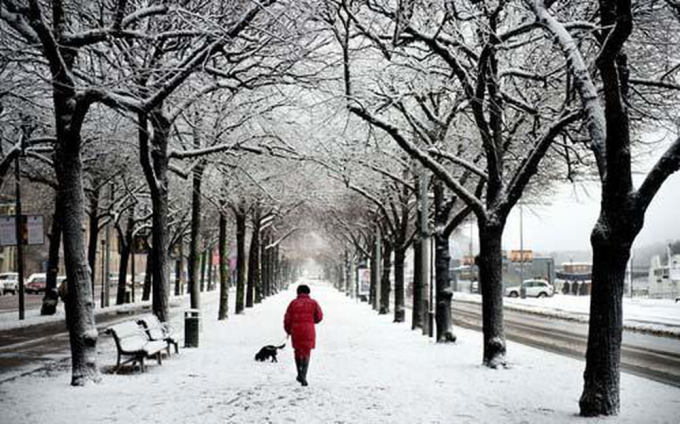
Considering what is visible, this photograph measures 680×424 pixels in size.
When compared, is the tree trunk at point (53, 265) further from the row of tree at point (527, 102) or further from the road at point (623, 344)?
the road at point (623, 344)

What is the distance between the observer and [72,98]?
11789 mm

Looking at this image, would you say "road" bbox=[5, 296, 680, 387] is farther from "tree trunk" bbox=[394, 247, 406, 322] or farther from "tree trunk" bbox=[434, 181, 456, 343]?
"tree trunk" bbox=[434, 181, 456, 343]

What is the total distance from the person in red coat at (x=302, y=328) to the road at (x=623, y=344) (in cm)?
641

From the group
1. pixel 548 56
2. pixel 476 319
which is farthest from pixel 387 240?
pixel 548 56

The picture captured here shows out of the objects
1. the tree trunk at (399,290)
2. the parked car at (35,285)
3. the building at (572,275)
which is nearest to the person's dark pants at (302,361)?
the tree trunk at (399,290)

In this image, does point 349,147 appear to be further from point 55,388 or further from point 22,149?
point 55,388

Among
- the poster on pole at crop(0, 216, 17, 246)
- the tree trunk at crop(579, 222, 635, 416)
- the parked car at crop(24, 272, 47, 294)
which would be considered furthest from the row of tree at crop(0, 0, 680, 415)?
the parked car at crop(24, 272, 47, 294)

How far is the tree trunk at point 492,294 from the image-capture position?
13.8 metres

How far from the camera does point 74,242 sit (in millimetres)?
12031

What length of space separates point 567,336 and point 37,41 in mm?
19049

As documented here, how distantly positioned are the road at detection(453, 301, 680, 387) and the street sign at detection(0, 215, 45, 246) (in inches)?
650

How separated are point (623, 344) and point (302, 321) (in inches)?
512

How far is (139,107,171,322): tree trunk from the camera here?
16625 millimetres

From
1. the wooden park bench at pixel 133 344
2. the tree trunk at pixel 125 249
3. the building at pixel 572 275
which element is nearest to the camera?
the wooden park bench at pixel 133 344
